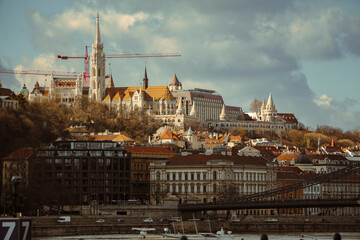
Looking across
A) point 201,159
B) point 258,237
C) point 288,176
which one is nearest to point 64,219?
point 258,237

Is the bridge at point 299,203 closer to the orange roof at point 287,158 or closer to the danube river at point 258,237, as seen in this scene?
the danube river at point 258,237

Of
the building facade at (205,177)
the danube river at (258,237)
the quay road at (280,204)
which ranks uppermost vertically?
the building facade at (205,177)

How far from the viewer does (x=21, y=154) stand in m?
101

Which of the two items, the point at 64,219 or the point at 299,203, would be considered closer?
the point at 299,203

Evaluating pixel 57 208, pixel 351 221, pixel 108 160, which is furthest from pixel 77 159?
pixel 351 221

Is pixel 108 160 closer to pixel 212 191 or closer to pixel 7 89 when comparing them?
pixel 212 191

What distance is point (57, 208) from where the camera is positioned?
3654 inches

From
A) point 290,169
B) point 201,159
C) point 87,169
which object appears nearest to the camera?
point 87,169

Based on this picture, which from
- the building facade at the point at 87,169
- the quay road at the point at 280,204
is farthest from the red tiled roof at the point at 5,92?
the quay road at the point at 280,204

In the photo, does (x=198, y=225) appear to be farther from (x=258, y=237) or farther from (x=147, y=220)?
(x=258, y=237)

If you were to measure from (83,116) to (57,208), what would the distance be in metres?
92.8

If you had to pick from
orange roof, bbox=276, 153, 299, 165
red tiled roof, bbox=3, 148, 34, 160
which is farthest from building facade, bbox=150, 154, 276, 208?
orange roof, bbox=276, 153, 299, 165

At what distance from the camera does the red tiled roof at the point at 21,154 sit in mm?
99625

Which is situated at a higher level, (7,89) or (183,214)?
(7,89)
